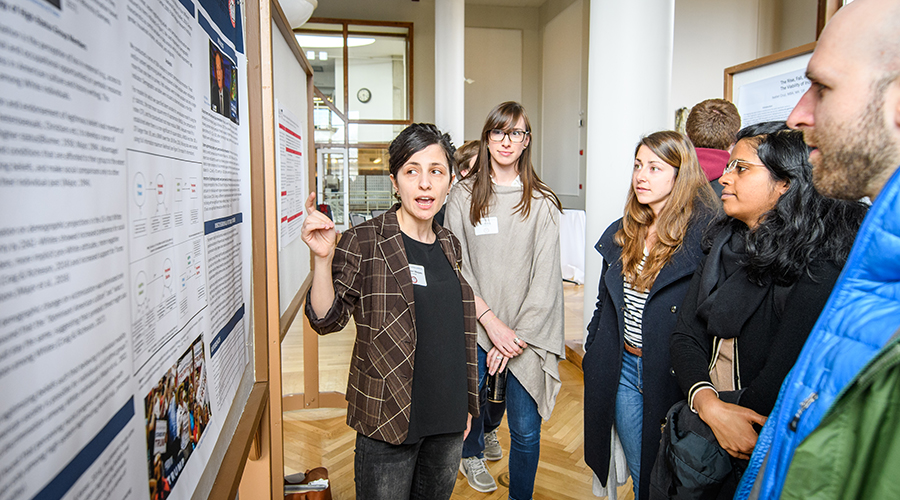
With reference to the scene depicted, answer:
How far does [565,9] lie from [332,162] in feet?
18.1

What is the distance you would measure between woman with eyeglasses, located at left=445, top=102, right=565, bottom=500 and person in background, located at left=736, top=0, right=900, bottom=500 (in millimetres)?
1105

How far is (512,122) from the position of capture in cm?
192

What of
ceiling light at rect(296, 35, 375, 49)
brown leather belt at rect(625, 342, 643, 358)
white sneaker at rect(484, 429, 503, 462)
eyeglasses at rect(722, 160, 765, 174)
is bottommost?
white sneaker at rect(484, 429, 503, 462)

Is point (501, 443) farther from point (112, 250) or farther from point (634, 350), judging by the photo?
point (112, 250)

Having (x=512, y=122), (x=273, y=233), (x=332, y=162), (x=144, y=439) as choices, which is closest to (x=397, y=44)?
(x=332, y=162)

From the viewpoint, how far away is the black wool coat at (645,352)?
5.24 feet

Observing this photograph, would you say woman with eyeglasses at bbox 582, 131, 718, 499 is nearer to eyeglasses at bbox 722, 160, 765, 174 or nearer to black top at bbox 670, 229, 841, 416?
black top at bbox 670, 229, 841, 416

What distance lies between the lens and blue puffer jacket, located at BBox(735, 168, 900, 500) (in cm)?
64

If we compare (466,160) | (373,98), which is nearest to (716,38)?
(373,98)

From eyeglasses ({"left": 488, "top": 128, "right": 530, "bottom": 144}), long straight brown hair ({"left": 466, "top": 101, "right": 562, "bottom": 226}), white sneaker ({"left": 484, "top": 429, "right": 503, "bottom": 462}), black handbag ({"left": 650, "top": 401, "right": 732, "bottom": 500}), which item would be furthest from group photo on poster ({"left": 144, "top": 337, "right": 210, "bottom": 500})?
white sneaker ({"left": 484, "top": 429, "right": 503, "bottom": 462})

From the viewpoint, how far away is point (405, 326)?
1398mm

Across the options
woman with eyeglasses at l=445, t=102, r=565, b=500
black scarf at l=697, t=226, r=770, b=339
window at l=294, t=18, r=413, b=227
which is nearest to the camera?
black scarf at l=697, t=226, r=770, b=339

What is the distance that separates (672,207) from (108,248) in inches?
65.1

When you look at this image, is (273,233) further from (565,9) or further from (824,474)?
(565,9)
